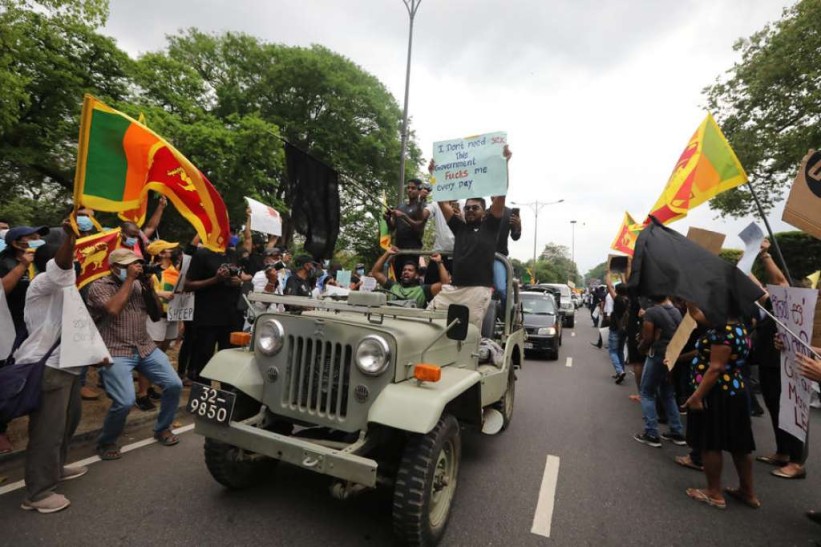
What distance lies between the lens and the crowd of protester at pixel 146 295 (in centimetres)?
296

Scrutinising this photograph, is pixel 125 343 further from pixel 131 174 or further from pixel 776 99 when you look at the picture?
pixel 776 99

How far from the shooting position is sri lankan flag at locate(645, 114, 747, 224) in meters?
4.33

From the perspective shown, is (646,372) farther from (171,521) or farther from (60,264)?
(60,264)

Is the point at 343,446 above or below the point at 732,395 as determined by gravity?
below

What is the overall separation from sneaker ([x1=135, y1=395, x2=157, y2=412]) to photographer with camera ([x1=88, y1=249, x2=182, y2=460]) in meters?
0.80

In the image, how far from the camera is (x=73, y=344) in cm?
300

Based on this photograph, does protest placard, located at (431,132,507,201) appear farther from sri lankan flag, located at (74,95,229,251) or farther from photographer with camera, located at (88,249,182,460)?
photographer with camera, located at (88,249,182,460)

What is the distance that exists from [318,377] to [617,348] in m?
7.63

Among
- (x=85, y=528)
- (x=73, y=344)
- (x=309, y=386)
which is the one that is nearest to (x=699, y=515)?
(x=309, y=386)

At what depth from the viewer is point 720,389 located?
3490 millimetres

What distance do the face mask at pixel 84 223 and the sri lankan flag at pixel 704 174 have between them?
693 cm

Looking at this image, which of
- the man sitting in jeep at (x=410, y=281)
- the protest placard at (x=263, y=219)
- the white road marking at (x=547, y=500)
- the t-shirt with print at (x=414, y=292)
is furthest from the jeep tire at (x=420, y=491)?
the protest placard at (x=263, y=219)

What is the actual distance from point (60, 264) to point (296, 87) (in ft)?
75.0

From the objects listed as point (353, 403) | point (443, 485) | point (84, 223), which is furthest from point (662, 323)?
point (84, 223)
